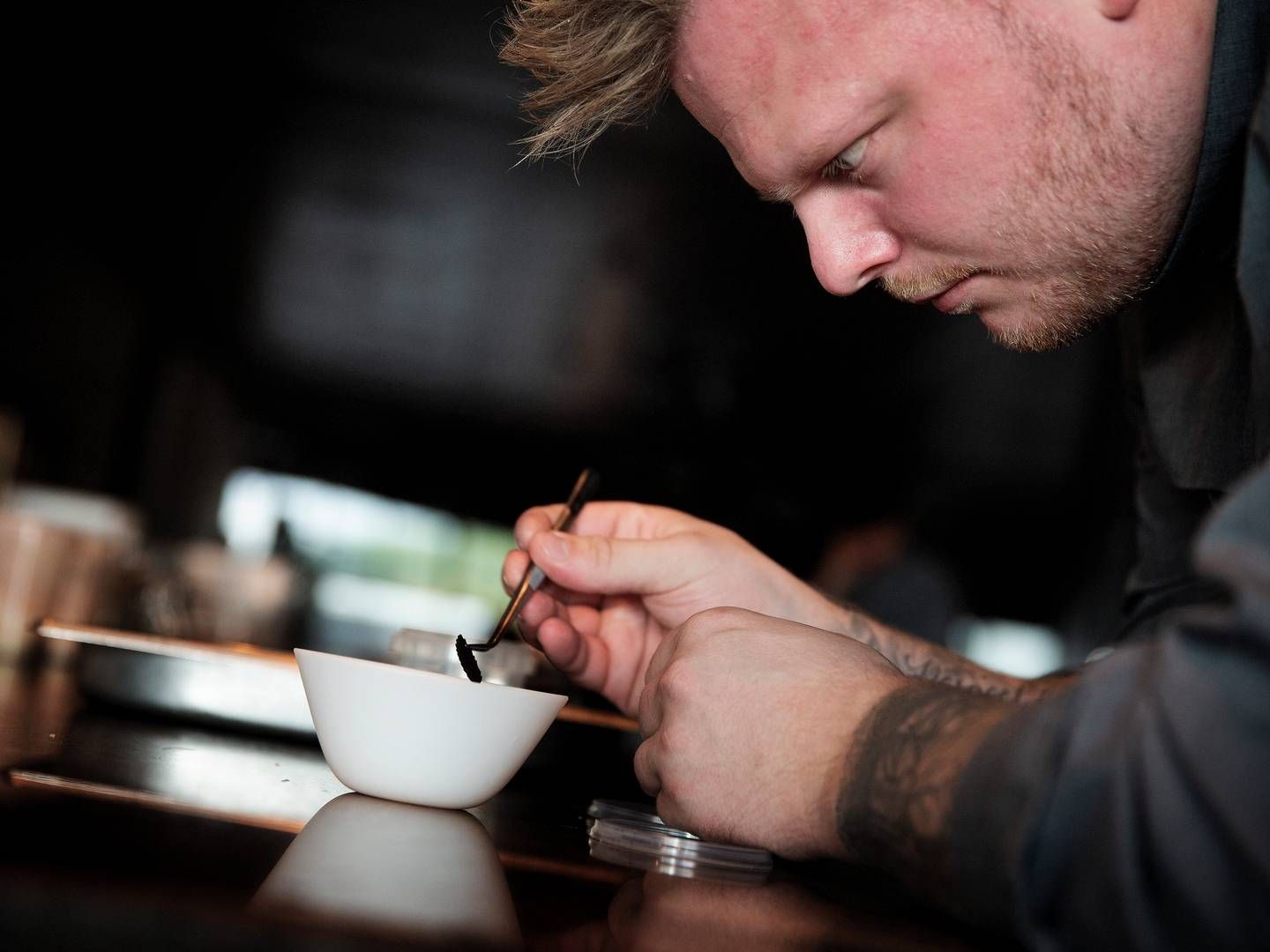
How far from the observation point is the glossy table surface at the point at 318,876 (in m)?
0.44

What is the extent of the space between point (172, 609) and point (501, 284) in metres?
1.89

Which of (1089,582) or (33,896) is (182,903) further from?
(1089,582)

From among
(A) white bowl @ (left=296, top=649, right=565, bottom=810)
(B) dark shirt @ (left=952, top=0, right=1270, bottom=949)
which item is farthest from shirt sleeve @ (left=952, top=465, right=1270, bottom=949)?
(A) white bowl @ (left=296, top=649, right=565, bottom=810)

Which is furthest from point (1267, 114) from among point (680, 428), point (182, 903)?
point (680, 428)

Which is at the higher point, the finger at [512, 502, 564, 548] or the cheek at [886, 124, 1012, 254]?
the cheek at [886, 124, 1012, 254]

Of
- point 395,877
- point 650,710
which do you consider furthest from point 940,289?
point 395,877

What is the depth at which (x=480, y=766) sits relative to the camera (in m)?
0.82

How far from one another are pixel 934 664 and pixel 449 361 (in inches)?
117

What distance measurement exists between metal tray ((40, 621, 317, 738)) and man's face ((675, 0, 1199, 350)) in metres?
0.64

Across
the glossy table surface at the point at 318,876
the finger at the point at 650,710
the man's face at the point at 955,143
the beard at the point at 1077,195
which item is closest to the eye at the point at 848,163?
the man's face at the point at 955,143

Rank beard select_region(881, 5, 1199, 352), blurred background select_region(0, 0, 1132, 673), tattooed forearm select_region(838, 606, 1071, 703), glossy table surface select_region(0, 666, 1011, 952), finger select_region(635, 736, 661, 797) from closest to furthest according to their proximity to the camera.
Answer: glossy table surface select_region(0, 666, 1011, 952), finger select_region(635, 736, 661, 797), beard select_region(881, 5, 1199, 352), tattooed forearm select_region(838, 606, 1071, 703), blurred background select_region(0, 0, 1132, 673)

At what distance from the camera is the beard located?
0.96 meters

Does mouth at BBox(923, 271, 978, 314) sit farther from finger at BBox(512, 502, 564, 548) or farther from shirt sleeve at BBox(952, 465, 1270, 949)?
shirt sleeve at BBox(952, 465, 1270, 949)

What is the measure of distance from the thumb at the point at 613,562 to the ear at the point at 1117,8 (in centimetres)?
58
